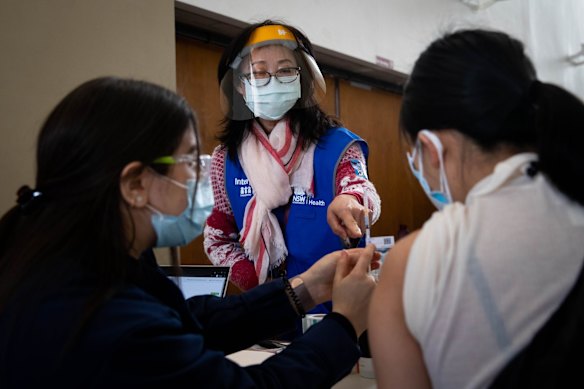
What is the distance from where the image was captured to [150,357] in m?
0.59

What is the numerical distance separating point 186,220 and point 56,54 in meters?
1.18

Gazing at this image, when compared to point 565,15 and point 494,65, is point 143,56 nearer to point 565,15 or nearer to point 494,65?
point 494,65

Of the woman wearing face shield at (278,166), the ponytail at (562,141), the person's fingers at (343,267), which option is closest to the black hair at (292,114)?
the woman wearing face shield at (278,166)

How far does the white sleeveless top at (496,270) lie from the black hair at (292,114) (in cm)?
88

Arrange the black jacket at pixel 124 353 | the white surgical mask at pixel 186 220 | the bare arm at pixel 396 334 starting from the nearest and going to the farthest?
1. the black jacket at pixel 124 353
2. the bare arm at pixel 396 334
3. the white surgical mask at pixel 186 220

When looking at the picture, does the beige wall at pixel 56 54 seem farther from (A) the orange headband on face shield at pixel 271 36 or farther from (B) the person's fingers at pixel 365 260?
(B) the person's fingers at pixel 365 260

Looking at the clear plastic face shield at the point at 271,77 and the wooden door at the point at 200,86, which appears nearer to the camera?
the clear plastic face shield at the point at 271,77

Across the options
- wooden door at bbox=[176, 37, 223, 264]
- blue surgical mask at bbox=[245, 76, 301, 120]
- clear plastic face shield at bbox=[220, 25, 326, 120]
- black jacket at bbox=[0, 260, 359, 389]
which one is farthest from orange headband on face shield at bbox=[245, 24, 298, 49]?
wooden door at bbox=[176, 37, 223, 264]

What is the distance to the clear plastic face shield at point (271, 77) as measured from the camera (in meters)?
1.39

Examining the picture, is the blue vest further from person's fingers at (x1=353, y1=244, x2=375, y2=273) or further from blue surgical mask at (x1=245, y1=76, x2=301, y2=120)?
person's fingers at (x1=353, y1=244, x2=375, y2=273)

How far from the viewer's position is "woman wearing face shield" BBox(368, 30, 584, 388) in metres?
0.59

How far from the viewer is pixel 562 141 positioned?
62 cm

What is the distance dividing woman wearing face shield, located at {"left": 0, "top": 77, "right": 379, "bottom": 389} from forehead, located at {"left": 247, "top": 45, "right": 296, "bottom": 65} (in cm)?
64

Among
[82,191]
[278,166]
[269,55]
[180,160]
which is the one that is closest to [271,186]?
[278,166]
